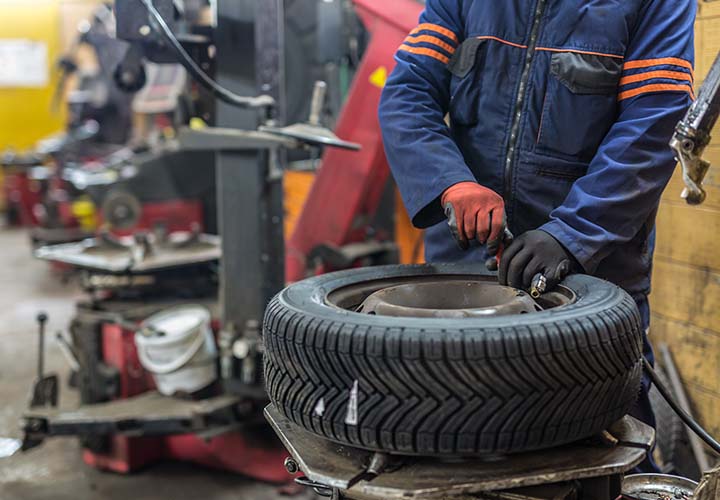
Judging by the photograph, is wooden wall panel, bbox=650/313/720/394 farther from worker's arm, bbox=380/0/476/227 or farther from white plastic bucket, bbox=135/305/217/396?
white plastic bucket, bbox=135/305/217/396

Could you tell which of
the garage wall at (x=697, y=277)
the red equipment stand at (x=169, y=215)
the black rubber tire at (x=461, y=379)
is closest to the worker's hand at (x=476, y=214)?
the black rubber tire at (x=461, y=379)

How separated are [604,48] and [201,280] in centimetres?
203

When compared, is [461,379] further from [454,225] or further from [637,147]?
[637,147]

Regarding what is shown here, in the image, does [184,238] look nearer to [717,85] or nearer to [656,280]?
[656,280]

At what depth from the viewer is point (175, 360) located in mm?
2598

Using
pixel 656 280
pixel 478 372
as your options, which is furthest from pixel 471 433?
pixel 656 280

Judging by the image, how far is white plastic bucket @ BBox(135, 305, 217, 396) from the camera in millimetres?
2596

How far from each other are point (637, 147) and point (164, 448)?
2.18 meters

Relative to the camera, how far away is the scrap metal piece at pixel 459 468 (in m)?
1.02

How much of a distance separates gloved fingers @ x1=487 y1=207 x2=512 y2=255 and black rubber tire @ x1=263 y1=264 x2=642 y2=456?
0.92ft

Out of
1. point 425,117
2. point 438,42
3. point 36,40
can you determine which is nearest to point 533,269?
point 425,117

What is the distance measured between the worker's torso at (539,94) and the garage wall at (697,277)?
46 cm

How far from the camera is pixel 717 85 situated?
1131 mm

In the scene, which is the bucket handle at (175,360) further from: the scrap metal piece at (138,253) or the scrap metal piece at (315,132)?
the scrap metal piece at (315,132)
